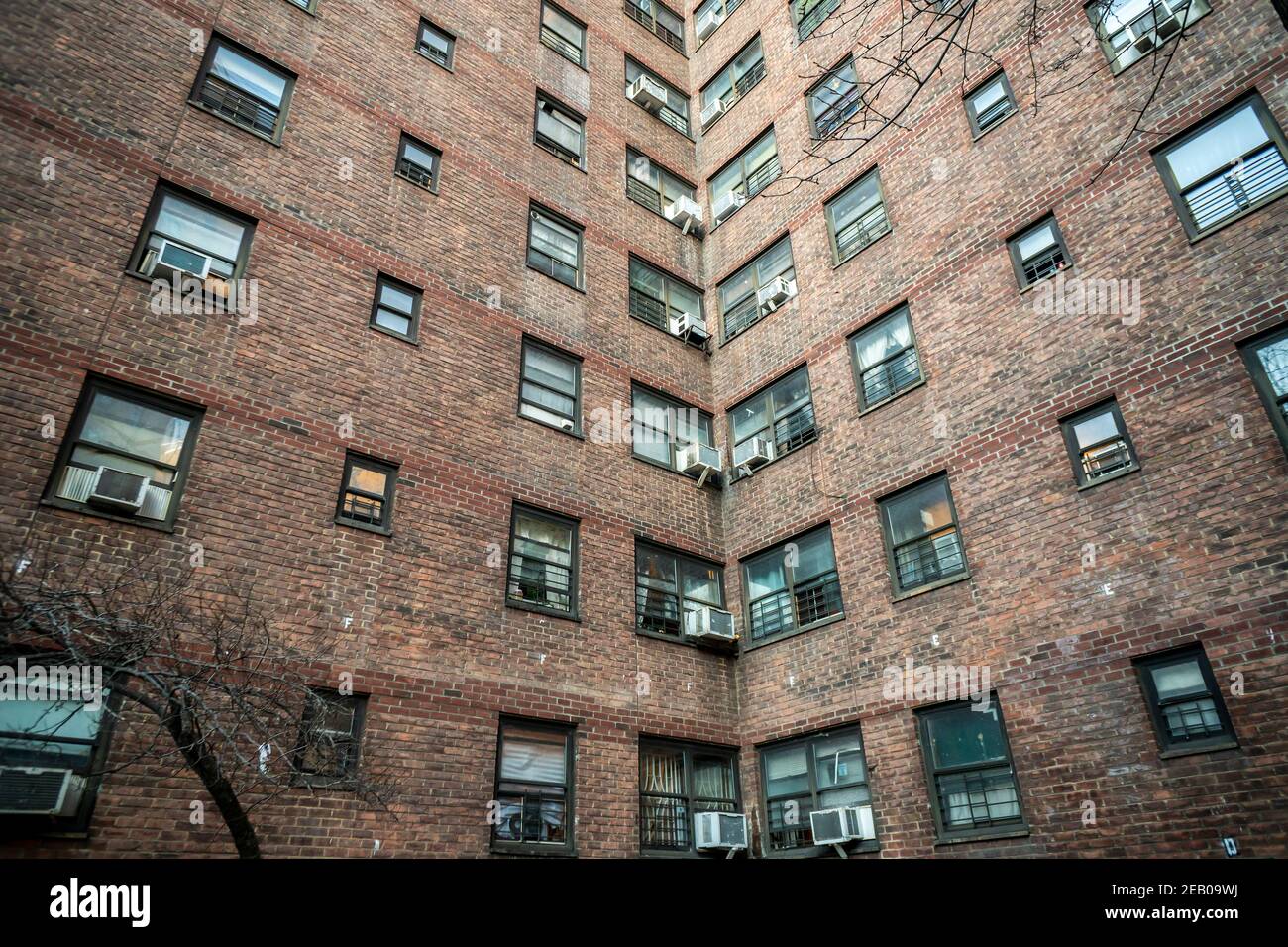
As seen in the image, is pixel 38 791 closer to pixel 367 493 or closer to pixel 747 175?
pixel 367 493

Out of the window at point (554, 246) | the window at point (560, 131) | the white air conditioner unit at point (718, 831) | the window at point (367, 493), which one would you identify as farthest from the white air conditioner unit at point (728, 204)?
the white air conditioner unit at point (718, 831)

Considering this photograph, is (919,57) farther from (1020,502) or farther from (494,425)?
A: (494,425)

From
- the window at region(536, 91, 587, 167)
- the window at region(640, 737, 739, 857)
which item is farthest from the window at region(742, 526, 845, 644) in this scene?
the window at region(536, 91, 587, 167)

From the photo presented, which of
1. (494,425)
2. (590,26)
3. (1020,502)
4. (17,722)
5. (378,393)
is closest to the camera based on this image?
(17,722)

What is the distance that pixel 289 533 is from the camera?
965 cm

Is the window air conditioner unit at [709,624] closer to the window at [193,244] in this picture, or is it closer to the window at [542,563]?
the window at [542,563]

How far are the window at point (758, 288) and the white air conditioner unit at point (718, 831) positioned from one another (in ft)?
31.2

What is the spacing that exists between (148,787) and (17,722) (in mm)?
1335

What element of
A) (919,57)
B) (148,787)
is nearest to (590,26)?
(919,57)

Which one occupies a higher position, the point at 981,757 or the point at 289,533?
the point at 289,533

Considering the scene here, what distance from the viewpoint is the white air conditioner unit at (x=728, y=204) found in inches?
701

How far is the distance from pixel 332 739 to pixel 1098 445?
9.90 meters

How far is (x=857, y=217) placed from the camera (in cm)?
1477

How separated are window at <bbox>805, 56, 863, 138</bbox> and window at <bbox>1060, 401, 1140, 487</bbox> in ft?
27.6
